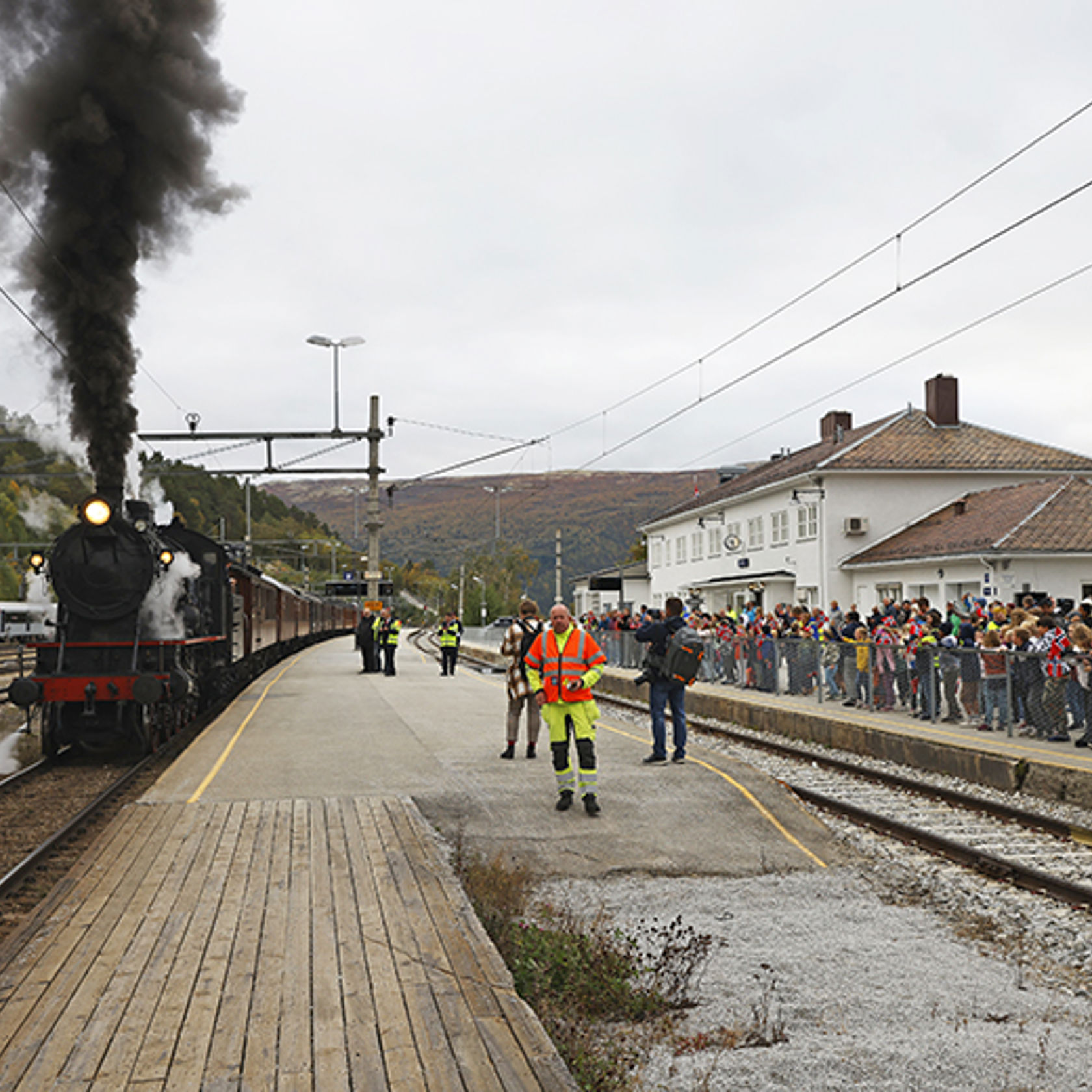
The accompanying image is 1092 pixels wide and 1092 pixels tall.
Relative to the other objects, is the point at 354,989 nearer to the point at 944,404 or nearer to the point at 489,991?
the point at 489,991

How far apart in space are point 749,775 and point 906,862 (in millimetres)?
2751

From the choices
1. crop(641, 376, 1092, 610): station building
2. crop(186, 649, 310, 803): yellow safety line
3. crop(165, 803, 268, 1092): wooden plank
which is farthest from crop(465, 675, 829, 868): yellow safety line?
crop(641, 376, 1092, 610): station building

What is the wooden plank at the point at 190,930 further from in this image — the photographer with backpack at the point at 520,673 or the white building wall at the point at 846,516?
the white building wall at the point at 846,516

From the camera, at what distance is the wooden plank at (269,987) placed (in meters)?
4.04

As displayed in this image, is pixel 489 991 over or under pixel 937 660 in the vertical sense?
under

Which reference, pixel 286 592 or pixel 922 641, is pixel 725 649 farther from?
pixel 286 592

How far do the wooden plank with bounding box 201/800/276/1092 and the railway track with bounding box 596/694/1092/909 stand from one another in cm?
514

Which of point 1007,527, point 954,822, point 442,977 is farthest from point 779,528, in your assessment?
point 442,977

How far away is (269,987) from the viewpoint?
193 inches

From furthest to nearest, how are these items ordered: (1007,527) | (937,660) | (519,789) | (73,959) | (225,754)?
(1007,527), (937,660), (225,754), (519,789), (73,959)

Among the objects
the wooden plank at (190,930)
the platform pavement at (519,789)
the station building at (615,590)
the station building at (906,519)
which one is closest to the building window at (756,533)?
the station building at (906,519)

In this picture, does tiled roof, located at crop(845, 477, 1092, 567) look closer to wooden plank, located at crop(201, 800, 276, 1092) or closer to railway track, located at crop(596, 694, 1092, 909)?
railway track, located at crop(596, 694, 1092, 909)

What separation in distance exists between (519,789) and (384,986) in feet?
20.1

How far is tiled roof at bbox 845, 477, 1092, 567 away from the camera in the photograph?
1123 inches
